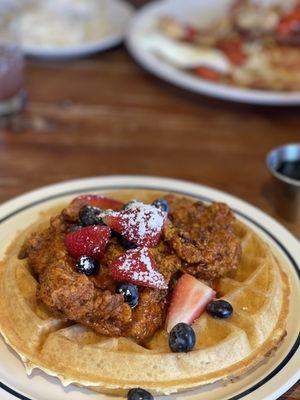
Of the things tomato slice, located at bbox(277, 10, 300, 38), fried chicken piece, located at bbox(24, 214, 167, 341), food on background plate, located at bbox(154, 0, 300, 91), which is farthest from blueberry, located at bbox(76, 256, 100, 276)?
tomato slice, located at bbox(277, 10, 300, 38)

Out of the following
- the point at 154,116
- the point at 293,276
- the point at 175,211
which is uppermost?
the point at 175,211

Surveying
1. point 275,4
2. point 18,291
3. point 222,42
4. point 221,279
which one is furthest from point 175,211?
point 275,4

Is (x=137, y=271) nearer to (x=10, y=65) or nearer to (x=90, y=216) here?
(x=90, y=216)

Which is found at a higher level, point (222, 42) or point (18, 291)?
point (18, 291)

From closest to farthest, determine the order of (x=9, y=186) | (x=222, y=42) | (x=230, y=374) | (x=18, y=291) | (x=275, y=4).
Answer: (x=230, y=374)
(x=18, y=291)
(x=9, y=186)
(x=222, y=42)
(x=275, y=4)

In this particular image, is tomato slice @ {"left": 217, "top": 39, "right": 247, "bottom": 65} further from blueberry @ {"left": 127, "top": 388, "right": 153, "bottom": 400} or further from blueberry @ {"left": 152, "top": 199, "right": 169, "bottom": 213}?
blueberry @ {"left": 127, "top": 388, "right": 153, "bottom": 400}

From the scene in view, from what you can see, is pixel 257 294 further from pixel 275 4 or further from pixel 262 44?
pixel 275 4

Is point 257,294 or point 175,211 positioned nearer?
point 257,294

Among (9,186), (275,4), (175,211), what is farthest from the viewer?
(275,4)
